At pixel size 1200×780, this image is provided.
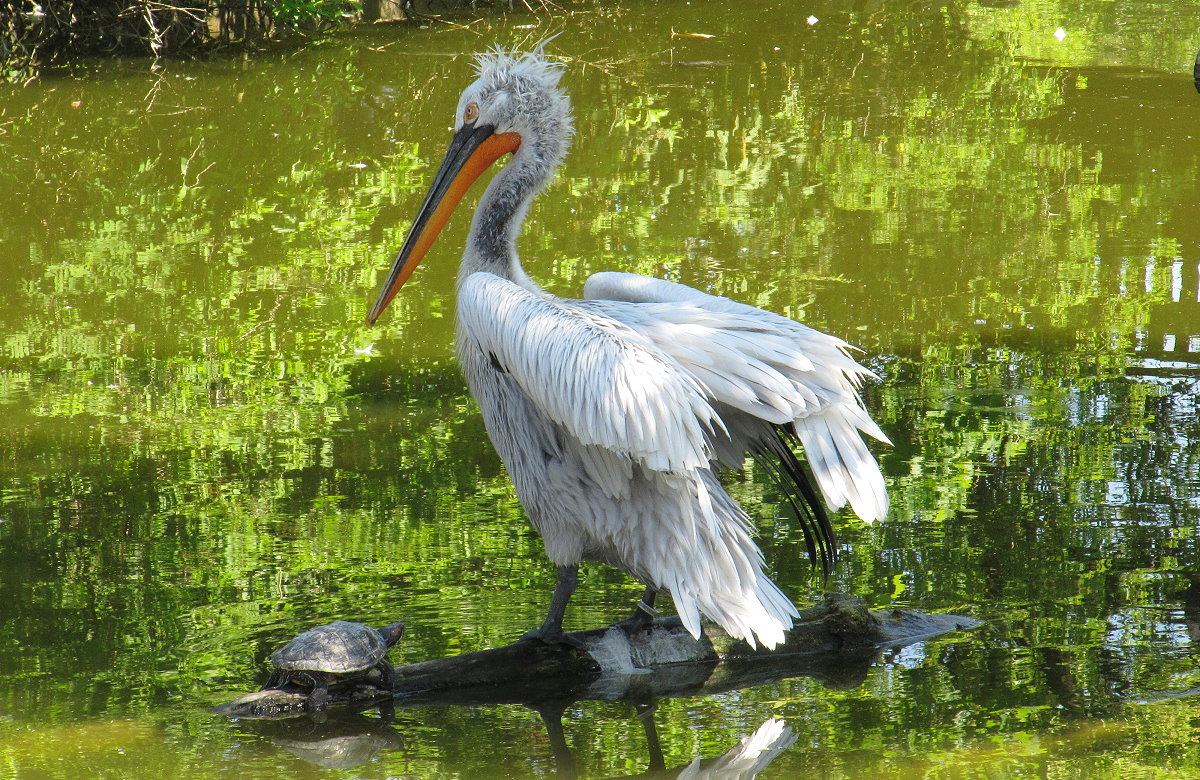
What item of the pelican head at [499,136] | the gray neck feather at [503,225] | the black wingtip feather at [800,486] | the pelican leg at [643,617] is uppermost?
the pelican head at [499,136]

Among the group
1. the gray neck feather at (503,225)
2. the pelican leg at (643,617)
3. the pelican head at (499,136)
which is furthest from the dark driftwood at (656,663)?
the pelican head at (499,136)

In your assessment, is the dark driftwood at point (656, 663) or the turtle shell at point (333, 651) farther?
the dark driftwood at point (656, 663)

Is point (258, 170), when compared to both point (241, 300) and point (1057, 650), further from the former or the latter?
point (1057, 650)

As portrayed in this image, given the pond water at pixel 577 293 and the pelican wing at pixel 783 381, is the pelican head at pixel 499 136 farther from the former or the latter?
the pond water at pixel 577 293

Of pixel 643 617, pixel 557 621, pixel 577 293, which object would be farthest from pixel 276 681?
pixel 577 293

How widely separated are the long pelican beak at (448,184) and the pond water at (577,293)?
32.6 inches

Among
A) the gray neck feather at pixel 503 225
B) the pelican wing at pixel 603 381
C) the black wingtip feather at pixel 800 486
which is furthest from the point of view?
the gray neck feather at pixel 503 225

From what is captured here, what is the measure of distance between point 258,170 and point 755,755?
19.3ft

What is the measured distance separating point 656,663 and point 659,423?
0.72m

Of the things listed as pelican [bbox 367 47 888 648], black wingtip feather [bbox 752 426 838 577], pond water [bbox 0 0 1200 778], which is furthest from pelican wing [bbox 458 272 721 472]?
pond water [bbox 0 0 1200 778]

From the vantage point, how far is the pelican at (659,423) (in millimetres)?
3008

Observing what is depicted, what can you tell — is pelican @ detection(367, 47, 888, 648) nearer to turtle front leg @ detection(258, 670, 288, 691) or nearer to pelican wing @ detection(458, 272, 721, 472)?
pelican wing @ detection(458, 272, 721, 472)

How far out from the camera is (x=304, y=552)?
13.0ft

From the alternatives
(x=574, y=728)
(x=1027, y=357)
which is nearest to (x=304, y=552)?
(x=574, y=728)
